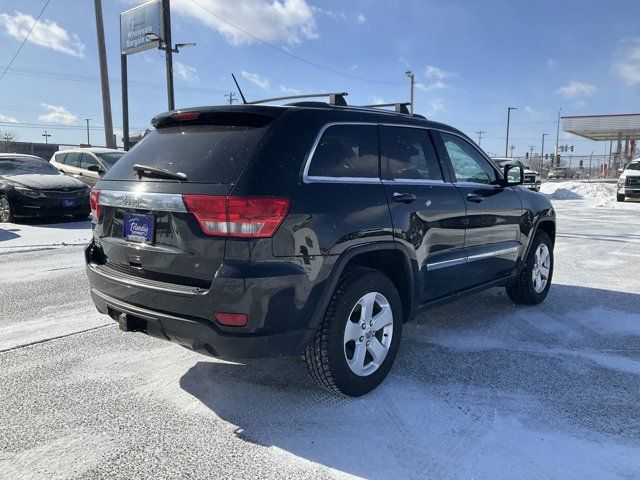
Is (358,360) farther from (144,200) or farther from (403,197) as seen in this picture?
(144,200)

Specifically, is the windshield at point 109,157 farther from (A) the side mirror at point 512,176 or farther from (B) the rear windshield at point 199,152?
(A) the side mirror at point 512,176

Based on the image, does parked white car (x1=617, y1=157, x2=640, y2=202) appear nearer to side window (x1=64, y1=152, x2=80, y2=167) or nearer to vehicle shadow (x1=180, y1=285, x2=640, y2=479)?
vehicle shadow (x1=180, y1=285, x2=640, y2=479)

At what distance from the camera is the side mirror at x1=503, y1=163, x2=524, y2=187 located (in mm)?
4824

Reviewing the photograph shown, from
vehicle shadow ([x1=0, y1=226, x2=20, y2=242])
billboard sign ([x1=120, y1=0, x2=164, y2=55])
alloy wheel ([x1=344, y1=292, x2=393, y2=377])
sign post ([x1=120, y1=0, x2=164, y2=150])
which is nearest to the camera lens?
alloy wheel ([x1=344, y1=292, x2=393, y2=377])

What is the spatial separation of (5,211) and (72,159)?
3.89 m

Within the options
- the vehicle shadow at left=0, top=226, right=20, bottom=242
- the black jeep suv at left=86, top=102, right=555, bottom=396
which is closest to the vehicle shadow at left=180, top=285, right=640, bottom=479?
the black jeep suv at left=86, top=102, right=555, bottom=396

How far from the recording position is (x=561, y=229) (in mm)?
12117

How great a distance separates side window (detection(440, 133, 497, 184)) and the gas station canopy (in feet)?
160

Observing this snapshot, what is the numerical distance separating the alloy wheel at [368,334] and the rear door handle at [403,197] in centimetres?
65

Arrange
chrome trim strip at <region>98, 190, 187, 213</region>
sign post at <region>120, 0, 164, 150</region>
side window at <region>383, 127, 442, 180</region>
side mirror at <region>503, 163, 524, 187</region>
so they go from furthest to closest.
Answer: sign post at <region>120, 0, 164, 150</region> → side mirror at <region>503, 163, 524, 187</region> → side window at <region>383, 127, 442, 180</region> → chrome trim strip at <region>98, 190, 187, 213</region>

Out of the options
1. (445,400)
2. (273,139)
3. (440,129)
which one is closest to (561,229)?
(440,129)

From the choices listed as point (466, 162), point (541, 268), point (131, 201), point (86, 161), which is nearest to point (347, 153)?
point (131, 201)

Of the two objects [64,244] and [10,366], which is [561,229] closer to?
[64,244]

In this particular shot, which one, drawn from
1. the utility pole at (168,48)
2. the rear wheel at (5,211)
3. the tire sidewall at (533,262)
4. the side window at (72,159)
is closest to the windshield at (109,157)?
the side window at (72,159)
